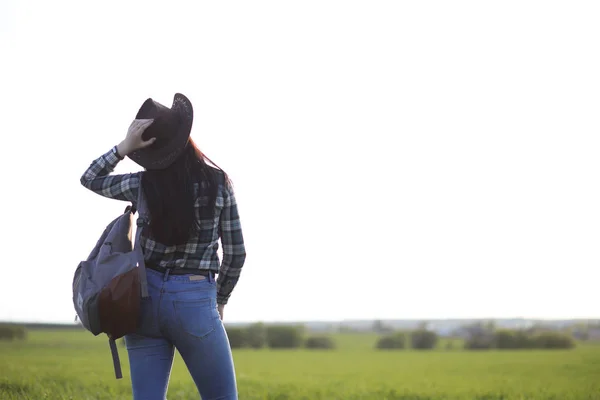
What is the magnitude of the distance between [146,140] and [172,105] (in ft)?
0.84

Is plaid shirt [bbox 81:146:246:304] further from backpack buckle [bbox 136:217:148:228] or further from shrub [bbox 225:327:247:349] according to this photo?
shrub [bbox 225:327:247:349]

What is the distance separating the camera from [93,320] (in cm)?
287

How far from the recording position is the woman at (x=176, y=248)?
2.83 m

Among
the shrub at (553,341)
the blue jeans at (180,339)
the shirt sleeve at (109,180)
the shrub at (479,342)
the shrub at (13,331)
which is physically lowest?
the shrub at (479,342)

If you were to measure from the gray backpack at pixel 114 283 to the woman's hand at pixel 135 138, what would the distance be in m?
0.24

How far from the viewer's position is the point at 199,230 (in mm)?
2939

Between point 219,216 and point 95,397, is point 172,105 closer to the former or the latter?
point 219,216

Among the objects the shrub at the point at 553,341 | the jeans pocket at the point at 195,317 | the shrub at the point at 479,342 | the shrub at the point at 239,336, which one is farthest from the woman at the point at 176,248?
the shrub at the point at 479,342

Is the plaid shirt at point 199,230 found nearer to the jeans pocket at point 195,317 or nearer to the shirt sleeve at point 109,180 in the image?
the shirt sleeve at point 109,180

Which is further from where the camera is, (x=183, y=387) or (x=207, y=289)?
(x=183, y=387)

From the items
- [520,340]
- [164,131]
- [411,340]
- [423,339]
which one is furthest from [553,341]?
[164,131]

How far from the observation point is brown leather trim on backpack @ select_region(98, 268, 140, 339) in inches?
109

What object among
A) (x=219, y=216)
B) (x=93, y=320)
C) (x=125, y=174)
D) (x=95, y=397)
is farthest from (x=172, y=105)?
(x=95, y=397)

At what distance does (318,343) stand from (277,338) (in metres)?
3.97
